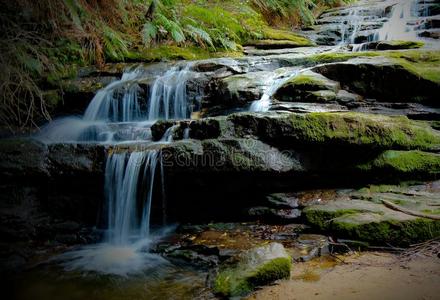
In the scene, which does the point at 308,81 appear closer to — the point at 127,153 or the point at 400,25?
the point at 127,153

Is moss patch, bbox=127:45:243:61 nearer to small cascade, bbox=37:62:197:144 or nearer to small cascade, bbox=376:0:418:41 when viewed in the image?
small cascade, bbox=37:62:197:144

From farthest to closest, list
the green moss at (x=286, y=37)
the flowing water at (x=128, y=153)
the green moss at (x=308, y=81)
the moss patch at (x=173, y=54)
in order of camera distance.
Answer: the green moss at (x=286, y=37)
the moss patch at (x=173, y=54)
the green moss at (x=308, y=81)
the flowing water at (x=128, y=153)

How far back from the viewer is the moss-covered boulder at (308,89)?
6.07 m

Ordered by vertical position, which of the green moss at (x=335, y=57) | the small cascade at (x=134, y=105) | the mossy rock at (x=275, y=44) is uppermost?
the mossy rock at (x=275, y=44)

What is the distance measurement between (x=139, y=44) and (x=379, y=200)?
7.51 meters

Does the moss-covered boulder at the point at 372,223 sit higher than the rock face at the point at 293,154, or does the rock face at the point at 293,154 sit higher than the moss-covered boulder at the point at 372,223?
the rock face at the point at 293,154

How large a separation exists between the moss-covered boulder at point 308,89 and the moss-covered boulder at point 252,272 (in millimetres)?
3305

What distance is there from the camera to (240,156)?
16.4ft

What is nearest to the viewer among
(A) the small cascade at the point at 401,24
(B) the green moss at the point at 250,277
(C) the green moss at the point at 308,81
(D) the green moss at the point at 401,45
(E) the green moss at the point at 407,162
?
(B) the green moss at the point at 250,277

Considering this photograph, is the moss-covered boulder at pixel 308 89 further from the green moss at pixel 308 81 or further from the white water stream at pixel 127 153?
the white water stream at pixel 127 153

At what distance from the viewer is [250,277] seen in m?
3.24

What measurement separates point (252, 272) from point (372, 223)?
1.47m

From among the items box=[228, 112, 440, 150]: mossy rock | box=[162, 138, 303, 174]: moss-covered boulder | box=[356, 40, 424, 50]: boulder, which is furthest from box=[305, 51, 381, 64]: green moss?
box=[162, 138, 303, 174]: moss-covered boulder

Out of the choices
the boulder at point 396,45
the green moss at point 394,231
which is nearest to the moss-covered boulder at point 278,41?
the boulder at point 396,45
